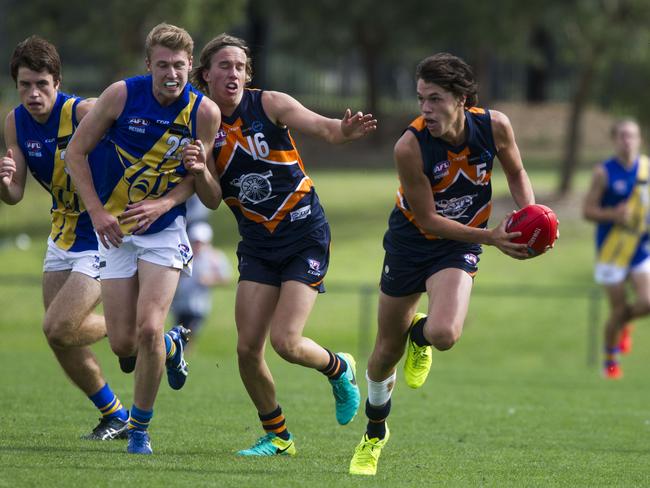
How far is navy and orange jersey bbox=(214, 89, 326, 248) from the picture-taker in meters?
6.60

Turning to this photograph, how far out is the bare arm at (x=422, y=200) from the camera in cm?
642

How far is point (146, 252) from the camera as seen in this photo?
6.54m

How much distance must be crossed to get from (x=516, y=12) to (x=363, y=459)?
2313 cm

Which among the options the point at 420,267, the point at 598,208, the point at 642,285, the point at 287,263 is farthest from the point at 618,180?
the point at 287,263

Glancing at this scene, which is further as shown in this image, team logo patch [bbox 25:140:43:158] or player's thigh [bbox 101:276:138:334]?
team logo patch [bbox 25:140:43:158]

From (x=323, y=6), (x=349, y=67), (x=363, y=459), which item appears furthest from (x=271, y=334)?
(x=349, y=67)

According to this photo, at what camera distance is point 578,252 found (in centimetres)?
2389

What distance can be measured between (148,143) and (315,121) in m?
0.95

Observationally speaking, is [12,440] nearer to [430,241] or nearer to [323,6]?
[430,241]

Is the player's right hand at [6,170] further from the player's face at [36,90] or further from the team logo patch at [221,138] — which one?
the team logo patch at [221,138]

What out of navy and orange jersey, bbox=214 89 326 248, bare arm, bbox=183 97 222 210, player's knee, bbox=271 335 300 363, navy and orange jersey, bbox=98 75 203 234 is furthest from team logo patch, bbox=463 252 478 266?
navy and orange jersey, bbox=98 75 203 234

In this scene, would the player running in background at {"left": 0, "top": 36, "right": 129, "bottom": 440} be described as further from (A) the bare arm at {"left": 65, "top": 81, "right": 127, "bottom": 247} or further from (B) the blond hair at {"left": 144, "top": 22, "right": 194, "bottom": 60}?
(B) the blond hair at {"left": 144, "top": 22, "right": 194, "bottom": 60}

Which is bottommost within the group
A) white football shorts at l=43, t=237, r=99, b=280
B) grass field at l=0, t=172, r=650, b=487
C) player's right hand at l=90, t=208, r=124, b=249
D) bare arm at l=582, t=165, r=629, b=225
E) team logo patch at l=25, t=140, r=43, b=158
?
grass field at l=0, t=172, r=650, b=487

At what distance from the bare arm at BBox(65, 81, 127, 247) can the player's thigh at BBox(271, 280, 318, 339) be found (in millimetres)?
982
